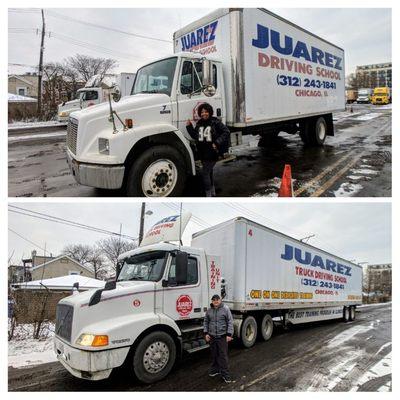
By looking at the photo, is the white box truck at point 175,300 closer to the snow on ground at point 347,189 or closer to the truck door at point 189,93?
the snow on ground at point 347,189

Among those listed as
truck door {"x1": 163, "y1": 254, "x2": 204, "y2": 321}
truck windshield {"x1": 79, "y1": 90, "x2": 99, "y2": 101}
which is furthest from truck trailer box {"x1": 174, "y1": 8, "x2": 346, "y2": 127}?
truck windshield {"x1": 79, "y1": 90, "x2": 99, "y2": 101}

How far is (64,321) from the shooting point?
5.43 m

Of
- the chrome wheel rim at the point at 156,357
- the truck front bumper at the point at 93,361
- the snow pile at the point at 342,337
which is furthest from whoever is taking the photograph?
the snow pile at the point at 342,337

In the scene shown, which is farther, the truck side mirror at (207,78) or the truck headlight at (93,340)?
the truck side mirror at (207,78)

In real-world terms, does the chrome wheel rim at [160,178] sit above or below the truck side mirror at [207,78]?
below

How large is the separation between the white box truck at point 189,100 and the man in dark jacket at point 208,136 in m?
0.20

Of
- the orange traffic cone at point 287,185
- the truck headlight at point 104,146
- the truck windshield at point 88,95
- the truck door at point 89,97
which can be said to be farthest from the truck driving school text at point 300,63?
the truck windshield at point 88,95

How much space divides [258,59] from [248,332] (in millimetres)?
6514

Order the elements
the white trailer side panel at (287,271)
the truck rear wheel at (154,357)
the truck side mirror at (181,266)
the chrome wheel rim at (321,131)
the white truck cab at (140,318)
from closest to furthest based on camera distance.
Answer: the white truck cab at (140,318) → the truck rear wheel at (154,357) → the truck side mirror at (181,266) → the white trailer side panel at (287,271) → the chrome wheel rim at (321,131)

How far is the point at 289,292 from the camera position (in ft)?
31.4

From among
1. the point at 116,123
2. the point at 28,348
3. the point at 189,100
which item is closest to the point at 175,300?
the point at 116,123

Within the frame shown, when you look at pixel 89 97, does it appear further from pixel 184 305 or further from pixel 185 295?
pixel 184 305

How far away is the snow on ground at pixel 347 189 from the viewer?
8.02 meters

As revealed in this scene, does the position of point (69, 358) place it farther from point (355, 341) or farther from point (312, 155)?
point (312, 155)
